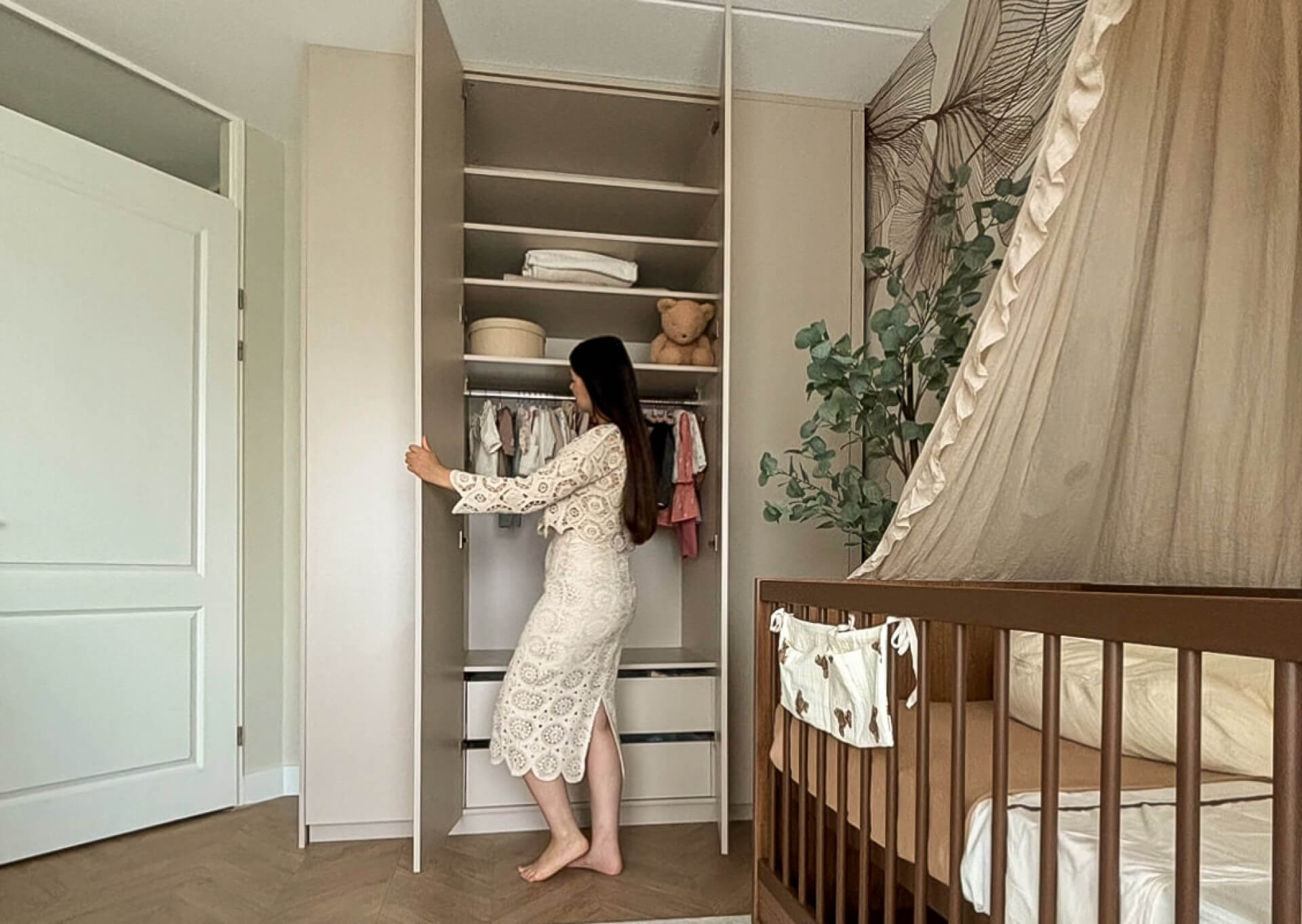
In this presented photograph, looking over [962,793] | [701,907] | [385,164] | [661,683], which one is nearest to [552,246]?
[385,164]

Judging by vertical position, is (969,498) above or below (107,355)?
below

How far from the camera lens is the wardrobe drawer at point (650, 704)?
2.71 metres

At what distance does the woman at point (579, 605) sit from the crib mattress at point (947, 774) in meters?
0.84

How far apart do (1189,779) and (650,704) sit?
210 cm

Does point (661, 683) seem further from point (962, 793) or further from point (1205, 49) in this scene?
point (1205, 49)

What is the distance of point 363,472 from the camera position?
2.73 meters

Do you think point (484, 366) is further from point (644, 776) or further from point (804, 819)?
point (804, 819)

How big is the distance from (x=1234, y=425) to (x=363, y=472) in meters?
2.21

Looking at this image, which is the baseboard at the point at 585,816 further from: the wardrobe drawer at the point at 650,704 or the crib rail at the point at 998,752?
the crib rail at the point at 998,752

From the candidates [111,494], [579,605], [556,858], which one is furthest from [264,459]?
[556,858]

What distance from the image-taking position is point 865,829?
4.53 ft

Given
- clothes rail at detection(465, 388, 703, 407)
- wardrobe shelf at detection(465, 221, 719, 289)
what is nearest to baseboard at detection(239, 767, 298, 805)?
clothes rail at detection(465, 388, 703, 407)

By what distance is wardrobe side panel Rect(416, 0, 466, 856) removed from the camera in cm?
234

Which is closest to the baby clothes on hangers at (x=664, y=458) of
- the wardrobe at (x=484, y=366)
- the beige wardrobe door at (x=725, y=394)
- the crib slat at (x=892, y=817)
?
the wardrobe at (x=484, y=366)
